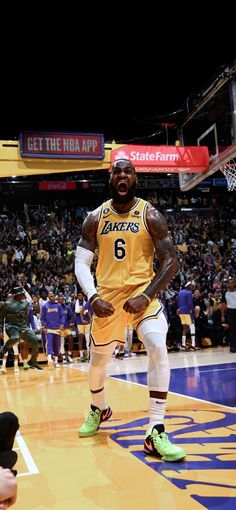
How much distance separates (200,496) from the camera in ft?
8.16

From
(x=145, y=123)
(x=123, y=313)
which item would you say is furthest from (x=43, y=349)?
(x=123, y=313)

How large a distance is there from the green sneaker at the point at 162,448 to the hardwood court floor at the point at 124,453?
55 mm

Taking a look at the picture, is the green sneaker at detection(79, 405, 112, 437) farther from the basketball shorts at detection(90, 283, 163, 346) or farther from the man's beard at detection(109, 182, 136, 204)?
the man's beard at detection(109, 182, 136, 204)

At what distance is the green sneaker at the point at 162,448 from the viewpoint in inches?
124

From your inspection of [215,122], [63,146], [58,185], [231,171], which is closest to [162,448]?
[63,146]

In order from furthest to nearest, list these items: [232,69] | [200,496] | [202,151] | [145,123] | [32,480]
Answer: [145,123]
[202,151]
[232,69]
[32,480]
[200,496]

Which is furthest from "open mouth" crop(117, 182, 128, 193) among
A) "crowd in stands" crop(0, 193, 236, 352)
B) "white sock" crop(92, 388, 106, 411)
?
"crowd in stands" crop(0, 193, 236, 352)

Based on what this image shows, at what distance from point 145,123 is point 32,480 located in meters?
10.1

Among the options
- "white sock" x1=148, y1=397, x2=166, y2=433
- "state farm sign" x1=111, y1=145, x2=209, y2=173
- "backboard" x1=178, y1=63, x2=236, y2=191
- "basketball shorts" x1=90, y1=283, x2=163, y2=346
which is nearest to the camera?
"white sock" x1=148, y1=397, x2=166, y2=433

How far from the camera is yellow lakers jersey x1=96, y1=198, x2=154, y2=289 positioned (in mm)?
3795

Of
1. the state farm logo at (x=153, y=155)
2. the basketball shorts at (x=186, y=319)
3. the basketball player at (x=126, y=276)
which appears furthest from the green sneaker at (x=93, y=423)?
the basketball shorts at (x=186, y=319)

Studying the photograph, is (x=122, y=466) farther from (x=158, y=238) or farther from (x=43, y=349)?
(x=43, y=349)

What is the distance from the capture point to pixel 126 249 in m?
3.80

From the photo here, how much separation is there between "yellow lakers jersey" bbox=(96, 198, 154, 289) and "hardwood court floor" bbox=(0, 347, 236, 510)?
4.01 ft
